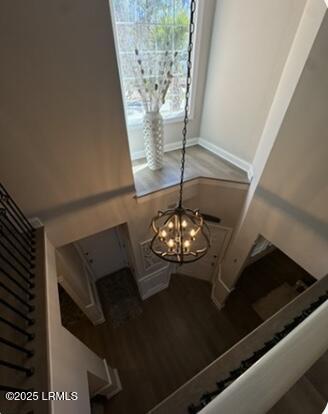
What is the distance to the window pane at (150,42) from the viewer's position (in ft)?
7.98

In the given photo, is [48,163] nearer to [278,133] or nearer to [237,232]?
[278,133]

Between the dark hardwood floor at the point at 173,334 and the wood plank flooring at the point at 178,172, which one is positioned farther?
the dark hardwood floor at the point at 173,334

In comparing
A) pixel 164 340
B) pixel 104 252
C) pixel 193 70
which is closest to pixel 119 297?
pixel 104 252

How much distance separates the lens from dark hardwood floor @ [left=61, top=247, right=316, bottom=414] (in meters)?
3.22

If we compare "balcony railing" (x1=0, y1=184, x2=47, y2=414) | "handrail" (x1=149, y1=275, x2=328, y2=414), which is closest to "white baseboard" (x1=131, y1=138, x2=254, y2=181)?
"handrail" (x1=149, y1=275, x2=328, y2=414)

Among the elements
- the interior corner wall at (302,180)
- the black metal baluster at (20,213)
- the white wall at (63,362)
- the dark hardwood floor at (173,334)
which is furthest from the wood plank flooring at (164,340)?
the black metal baluster at (20,213)

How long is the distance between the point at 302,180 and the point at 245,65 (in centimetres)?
168

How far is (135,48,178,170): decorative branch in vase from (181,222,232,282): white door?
1.84m

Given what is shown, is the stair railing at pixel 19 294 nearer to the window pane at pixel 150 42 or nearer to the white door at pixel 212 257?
the window pane at pixel 150 42

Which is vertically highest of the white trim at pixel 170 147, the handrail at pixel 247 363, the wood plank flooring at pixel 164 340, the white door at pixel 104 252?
the white trim at pixel 170 147

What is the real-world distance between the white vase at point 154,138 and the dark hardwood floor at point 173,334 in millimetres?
2838

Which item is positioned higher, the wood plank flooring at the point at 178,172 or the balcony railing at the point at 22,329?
the balcony railing at the point at 22,329

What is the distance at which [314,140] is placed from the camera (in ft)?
6.59

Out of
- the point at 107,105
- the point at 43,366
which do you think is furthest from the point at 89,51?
the point at 43,366
